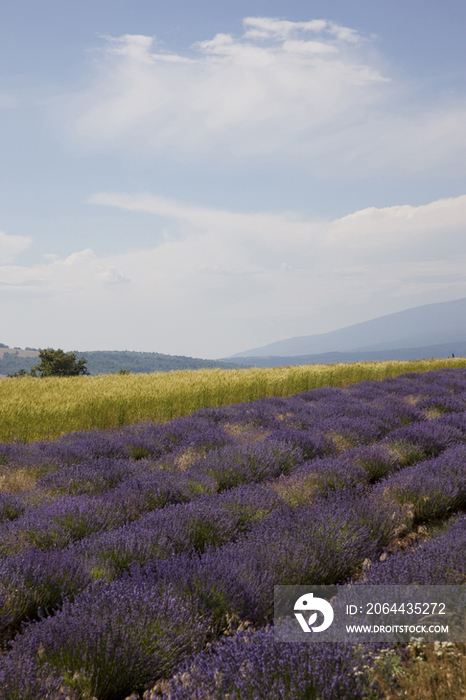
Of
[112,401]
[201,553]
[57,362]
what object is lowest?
[201,553]

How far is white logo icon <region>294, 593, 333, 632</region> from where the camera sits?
1.80 m

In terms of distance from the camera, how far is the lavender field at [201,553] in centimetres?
154

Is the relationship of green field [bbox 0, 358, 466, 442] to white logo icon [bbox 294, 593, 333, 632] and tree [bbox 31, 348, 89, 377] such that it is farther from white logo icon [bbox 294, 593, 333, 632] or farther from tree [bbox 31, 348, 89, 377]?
tree [bbox 31, 348, 89, 377]

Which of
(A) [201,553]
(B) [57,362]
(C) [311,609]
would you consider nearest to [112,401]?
(A) [201,553]

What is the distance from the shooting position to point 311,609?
1.96 metres

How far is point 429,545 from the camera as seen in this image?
7.94 feet

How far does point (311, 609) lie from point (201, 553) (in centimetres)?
90

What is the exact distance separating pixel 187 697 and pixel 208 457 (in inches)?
114

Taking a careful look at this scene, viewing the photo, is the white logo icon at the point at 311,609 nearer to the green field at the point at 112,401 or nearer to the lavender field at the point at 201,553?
the lavender field at the point at 201,553

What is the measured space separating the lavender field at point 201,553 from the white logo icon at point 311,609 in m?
0.14

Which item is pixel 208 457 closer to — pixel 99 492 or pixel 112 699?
pixel 99 492

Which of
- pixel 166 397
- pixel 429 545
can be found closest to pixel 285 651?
pixel 429 545

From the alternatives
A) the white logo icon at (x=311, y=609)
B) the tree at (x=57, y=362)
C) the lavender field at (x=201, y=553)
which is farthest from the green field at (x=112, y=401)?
the tree at (x=57, y=362)

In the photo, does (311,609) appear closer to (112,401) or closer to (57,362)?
(112,401)
